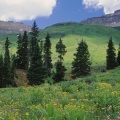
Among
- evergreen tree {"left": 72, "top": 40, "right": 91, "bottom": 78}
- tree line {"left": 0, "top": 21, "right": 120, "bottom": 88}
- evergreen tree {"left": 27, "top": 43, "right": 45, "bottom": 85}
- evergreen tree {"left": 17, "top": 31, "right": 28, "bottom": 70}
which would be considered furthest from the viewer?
evergreen tree {"left": 17, "top": 31, "right": 28, "bottom": 70}

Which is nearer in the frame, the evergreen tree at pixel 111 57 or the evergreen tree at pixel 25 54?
the evergreen tree at pixel 111 57

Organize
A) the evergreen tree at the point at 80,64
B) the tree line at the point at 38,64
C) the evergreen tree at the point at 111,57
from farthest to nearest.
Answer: the evergreen tree at the point at 111,57, the evergreen tree at the point at 80,64, the tree line at the point at 38,64

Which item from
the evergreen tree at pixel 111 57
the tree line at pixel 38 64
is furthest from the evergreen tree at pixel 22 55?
the evergreen tree at pixel 111 57

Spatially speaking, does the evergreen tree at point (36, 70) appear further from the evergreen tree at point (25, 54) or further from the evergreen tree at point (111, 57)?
the evergreen tree at point (111, 57)

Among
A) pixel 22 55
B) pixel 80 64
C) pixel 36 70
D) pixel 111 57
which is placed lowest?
pixel 36 70

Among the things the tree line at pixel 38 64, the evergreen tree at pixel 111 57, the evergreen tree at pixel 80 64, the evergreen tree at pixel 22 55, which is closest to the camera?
the tree line at pixel 38 64

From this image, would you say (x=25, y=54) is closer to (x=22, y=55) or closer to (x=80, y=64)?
(x=22, y=55)

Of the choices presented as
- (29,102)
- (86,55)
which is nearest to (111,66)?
(86,55)

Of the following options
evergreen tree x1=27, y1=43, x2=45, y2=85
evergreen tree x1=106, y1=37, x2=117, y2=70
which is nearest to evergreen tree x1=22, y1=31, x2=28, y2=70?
evergreen tree x1=27, y1=43, x2=45, y2=85

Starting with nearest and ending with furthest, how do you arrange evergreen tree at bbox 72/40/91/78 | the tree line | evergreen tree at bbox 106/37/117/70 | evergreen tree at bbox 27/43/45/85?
evergreen tree at bbox 27/43/45/85 < the tree line < evergreen tree at bbox 72/40/91/78 < evergreen tree at bbox 106/37/117/70

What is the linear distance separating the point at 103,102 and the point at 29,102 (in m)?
6.29

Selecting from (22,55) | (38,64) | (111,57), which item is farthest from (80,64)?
(22,55)

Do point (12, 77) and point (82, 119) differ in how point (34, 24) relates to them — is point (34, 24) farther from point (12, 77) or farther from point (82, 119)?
point (82, 119)

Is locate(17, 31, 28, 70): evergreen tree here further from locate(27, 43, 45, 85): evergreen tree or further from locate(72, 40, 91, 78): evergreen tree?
locate(27, 43, 45, 85): evergreen tree
